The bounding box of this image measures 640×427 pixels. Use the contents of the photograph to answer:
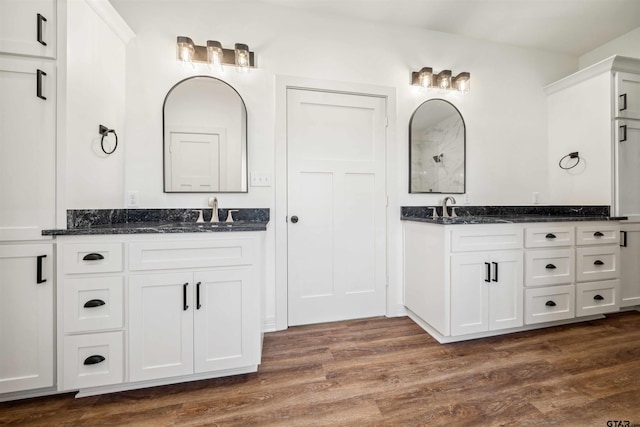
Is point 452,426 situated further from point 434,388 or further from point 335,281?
point 335,281

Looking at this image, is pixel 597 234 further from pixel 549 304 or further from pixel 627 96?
pixel 627 96

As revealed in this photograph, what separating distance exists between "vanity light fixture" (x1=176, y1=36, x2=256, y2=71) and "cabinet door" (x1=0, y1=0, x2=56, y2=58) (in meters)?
0.69

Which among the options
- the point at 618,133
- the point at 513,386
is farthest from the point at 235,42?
the point at 618,133

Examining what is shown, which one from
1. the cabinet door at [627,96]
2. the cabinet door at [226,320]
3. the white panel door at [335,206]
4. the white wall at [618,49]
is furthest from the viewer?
the white wall at [618,49]

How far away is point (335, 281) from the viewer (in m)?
2.24

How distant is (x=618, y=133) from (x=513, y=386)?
2454 mm

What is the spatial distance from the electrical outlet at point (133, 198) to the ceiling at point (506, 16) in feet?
6.10

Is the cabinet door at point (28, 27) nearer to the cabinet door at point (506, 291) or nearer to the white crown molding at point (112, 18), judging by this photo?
the white crown molding at point (112, 18)

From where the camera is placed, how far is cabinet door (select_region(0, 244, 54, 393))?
4.09ft

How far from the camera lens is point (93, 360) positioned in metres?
1.29

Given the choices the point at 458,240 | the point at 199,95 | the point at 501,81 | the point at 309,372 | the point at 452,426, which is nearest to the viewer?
the point at 452,426

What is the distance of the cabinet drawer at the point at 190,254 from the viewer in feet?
4.37

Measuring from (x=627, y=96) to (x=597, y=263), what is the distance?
153 centimetres

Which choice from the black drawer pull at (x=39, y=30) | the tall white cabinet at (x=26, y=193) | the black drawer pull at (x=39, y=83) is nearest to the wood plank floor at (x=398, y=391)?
the tall white cabinet at (x=26, y=193)
